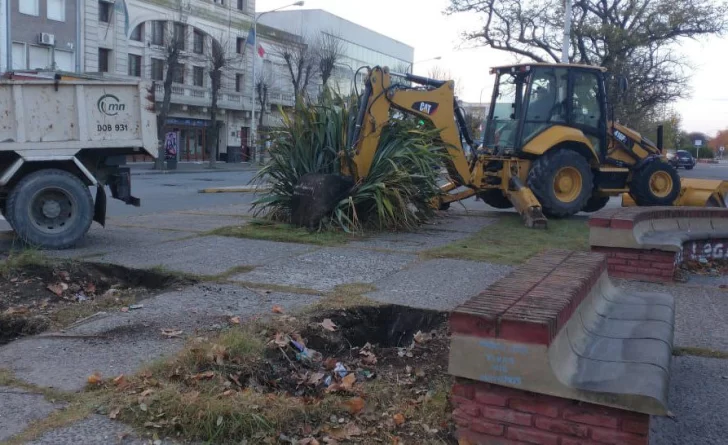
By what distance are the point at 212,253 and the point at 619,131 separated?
9112 millimetres

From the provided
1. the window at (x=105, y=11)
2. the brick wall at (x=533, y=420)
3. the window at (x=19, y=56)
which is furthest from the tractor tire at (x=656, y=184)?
the window at (x=105, y=11)

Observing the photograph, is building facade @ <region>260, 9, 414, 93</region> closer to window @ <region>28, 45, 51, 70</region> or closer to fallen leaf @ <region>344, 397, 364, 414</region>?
window @ <region>28, 45, 51, 70</region>

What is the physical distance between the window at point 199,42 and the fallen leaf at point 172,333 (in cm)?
4365

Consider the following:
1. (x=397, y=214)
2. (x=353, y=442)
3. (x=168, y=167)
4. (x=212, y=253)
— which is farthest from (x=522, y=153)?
(x=168, y=167)

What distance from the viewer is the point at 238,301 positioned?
628 centimetres

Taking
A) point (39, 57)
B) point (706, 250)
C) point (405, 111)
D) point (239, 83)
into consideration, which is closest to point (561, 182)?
point (405, 111)

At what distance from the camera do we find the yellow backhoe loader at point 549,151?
1227 centimetres

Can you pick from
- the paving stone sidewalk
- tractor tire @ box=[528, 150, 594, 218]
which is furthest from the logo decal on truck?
tractor tire @ box=[528, 150, 594, 218]

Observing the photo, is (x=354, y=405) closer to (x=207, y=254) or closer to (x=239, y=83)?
(x=207, y=254)

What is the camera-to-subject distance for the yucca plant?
11000mm

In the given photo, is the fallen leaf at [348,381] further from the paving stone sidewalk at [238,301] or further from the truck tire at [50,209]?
the truck tire at [50,209]

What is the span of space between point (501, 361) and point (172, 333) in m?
2.70

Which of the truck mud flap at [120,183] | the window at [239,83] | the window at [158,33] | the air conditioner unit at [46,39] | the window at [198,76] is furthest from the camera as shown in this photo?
the window at [239,83]

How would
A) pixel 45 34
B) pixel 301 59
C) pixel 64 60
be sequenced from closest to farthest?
pixel 45 34 → pixel 64 60 → pixel 301 59
